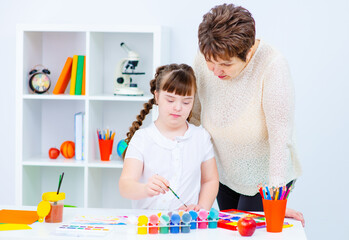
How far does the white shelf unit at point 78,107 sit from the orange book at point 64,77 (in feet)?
0.17

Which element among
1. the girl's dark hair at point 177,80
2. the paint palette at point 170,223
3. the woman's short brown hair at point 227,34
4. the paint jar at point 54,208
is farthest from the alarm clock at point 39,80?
the paint palette at point 170,223

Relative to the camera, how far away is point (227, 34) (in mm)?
1696

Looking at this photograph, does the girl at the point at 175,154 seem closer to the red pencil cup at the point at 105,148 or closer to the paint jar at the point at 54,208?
the paint jar at the point at 54,208

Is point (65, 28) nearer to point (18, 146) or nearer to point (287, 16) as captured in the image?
point (18, 146)

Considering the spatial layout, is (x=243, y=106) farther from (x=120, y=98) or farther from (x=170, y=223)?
(x=120, y=98)

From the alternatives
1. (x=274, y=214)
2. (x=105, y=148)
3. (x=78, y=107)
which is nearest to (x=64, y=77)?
(x=78, y=107)

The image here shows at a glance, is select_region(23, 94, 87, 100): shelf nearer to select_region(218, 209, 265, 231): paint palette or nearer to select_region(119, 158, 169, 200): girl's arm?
select_region(119, 158, 169, 200): girl's arm

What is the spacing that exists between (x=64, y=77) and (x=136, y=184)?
1477 millimetres

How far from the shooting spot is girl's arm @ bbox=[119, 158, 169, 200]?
5.56 feet

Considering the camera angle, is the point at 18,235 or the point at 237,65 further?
the point at 237,65

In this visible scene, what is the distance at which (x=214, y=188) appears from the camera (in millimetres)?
2016

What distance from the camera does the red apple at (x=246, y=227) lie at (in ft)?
5.08

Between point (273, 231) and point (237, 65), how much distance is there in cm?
57

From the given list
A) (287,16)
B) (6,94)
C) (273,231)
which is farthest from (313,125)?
(6,94)
